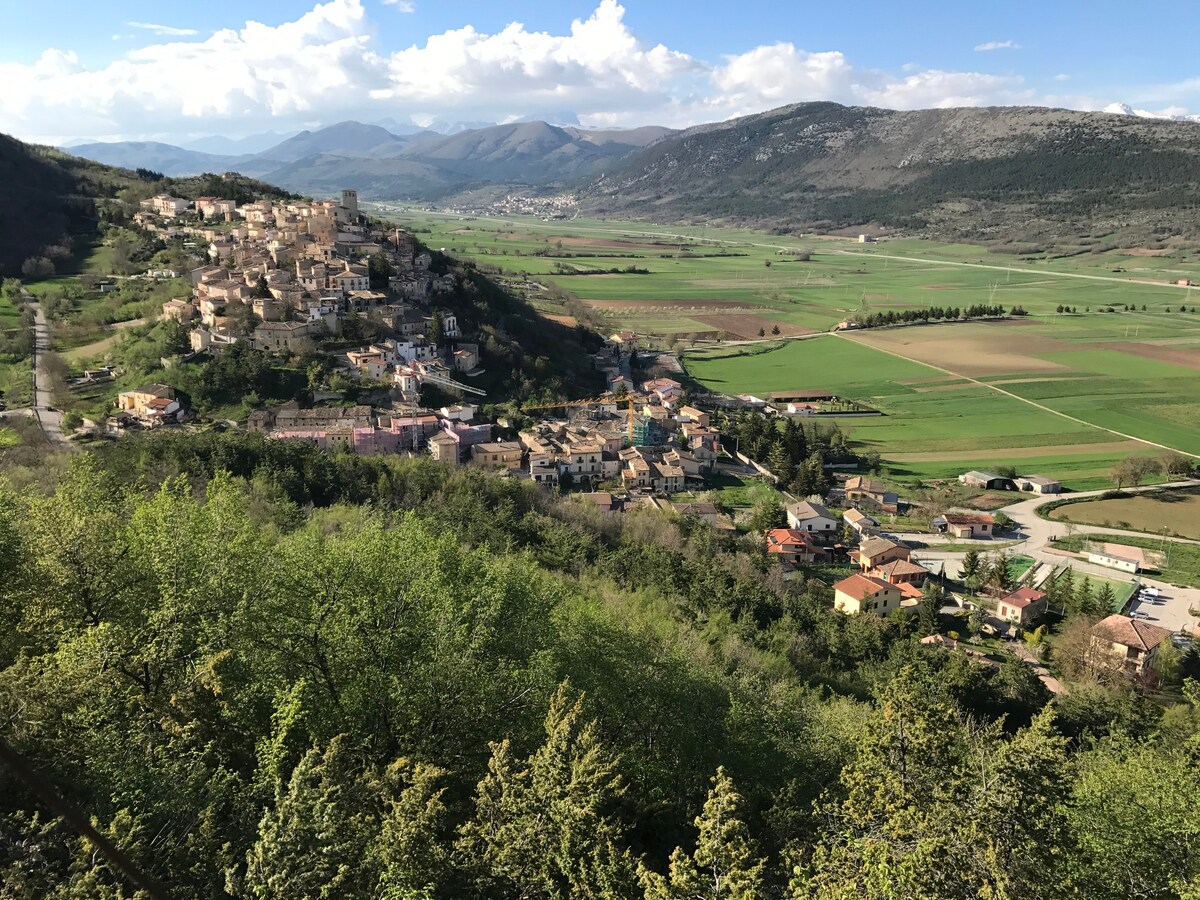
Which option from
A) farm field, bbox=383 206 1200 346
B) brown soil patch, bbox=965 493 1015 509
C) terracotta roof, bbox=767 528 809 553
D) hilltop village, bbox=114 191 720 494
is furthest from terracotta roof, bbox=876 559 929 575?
farm field, bbox=383 206 1200 346

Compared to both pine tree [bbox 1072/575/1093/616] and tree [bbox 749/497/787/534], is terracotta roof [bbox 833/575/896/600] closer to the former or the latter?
tree [bbox 749/497/787/534]

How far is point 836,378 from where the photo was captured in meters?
62.0

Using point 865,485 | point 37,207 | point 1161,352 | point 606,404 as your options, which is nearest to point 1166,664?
point 865,485

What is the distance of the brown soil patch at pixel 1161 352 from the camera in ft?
212

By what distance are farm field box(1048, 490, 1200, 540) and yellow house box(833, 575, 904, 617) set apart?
13.5m

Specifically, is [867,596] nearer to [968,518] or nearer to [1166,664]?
[1166,664]

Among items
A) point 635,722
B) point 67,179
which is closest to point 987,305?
point 635,722

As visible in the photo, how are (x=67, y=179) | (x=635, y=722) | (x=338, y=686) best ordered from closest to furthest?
1. (x=338, y=686)
2. (x=635, y=722)
3. (x=67, y=179)

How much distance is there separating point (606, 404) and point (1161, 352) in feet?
178

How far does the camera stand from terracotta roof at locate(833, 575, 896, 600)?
27.7 meters

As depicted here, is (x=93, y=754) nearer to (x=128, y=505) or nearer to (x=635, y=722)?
(x=635, y=722)

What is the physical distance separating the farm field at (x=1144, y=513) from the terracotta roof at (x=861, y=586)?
13516 mm

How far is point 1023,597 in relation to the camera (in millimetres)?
26828

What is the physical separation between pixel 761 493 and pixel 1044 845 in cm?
3216
